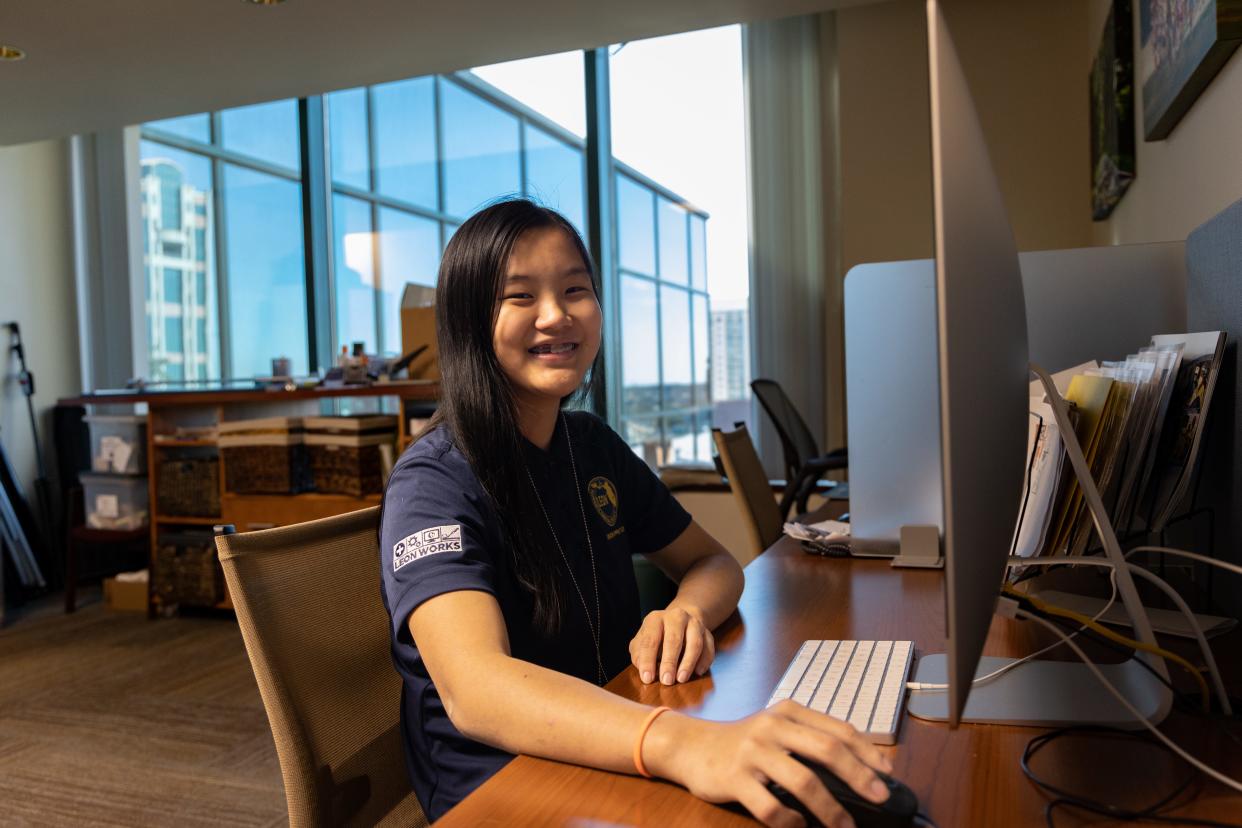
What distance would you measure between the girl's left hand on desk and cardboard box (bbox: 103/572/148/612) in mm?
4052

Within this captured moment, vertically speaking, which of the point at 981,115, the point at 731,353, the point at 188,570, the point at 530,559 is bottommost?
the point at 188,570

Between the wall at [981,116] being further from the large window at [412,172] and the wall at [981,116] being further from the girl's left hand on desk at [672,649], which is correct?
the girl's left hand on desk at [672,649]

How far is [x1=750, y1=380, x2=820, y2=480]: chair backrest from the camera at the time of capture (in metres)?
3.96

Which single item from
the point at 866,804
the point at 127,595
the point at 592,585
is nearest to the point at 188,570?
the point at 127,595

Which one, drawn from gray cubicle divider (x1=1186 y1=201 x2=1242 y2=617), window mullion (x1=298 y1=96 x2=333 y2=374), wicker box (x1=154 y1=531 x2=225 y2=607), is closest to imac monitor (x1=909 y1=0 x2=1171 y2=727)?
gray cubicle divider (x1=1186 y1=201 x2=1242 y2=617)

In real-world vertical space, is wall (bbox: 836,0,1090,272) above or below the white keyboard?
above

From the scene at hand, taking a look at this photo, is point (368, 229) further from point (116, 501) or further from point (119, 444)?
point (116, 501)

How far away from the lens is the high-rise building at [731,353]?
5.02 meters

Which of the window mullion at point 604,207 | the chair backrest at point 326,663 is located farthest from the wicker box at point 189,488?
the chair backrest at point 326,663

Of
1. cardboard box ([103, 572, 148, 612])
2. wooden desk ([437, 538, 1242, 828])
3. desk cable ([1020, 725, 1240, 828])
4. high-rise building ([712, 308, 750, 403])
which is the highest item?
high-rise building ([712, 308, 750, 403])

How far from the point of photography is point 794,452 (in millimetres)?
3938

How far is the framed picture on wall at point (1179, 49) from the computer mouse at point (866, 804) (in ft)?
4.03

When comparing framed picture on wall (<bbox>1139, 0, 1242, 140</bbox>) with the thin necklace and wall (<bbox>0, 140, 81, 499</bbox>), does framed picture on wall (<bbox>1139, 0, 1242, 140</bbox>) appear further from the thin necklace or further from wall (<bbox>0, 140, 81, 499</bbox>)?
wall (<bbox>0, 140, 81, 499</bbox>)

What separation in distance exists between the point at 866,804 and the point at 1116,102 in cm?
272
